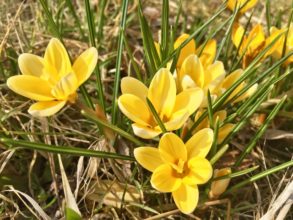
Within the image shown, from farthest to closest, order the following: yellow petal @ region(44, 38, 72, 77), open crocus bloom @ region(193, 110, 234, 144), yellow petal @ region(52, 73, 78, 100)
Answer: open crocus bloom @ region(193, 110, 234, 144)
yellow petal @ region(44, 38, 72, 77)
yellow petal @ region(52, 73, 78, 100)

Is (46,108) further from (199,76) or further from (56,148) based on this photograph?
(199,76)

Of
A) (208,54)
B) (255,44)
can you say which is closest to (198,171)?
(208,54)

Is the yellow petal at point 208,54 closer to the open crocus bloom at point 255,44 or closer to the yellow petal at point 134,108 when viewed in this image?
the open crocus bloom at point 255,44

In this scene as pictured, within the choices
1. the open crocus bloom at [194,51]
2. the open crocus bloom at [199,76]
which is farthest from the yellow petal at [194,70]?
the open crocus bloom at [194,51]

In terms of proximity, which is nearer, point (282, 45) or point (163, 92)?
point (163, 92)

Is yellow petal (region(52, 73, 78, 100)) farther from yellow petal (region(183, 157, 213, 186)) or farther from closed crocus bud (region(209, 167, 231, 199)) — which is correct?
closed crocus bud (region(209, 167, 231, 199))

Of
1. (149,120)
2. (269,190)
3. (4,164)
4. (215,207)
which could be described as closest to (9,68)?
(4,164)

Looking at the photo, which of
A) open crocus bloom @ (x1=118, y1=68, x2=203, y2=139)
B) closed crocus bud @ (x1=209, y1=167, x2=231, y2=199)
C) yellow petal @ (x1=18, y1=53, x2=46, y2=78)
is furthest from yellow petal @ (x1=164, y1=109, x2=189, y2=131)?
yellow petal @ (x1=18, y1=53, x2=46, y2=78)
